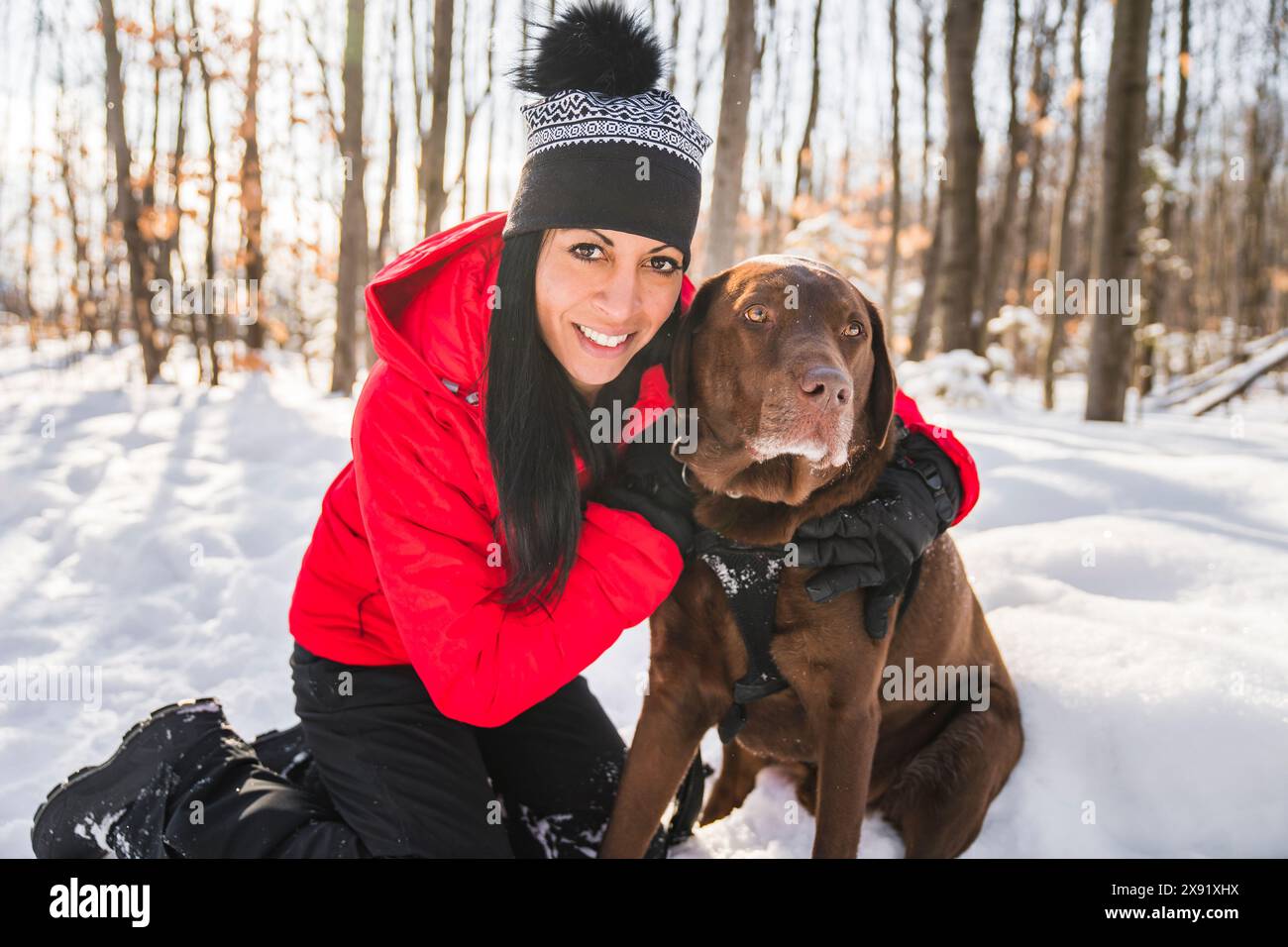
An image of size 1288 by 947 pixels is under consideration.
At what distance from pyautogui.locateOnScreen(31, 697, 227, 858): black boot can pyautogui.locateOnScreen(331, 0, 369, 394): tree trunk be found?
8810mm

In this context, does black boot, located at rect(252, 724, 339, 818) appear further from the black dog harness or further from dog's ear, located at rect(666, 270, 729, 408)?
dog's ear, located at rect(666, 270, 729, 408)

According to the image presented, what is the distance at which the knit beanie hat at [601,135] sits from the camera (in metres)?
2.00

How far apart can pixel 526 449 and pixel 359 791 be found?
3.37ft

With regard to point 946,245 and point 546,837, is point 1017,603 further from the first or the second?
point 946,245

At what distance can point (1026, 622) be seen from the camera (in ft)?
9.34

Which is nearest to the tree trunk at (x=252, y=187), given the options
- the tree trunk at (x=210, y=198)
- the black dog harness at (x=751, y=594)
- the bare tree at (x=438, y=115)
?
the tree trunk at (x=210, y=198)

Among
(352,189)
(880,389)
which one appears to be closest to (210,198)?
(352,189)

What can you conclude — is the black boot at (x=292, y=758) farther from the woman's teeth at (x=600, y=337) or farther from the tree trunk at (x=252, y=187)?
the tree trunk at (x=252, y=187)

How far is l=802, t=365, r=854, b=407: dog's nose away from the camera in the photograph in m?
1.82

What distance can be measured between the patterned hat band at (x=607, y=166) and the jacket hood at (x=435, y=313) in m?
0.16

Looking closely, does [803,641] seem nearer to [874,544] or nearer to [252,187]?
[874,544]

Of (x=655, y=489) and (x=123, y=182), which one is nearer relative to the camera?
(x=655, y=489)
